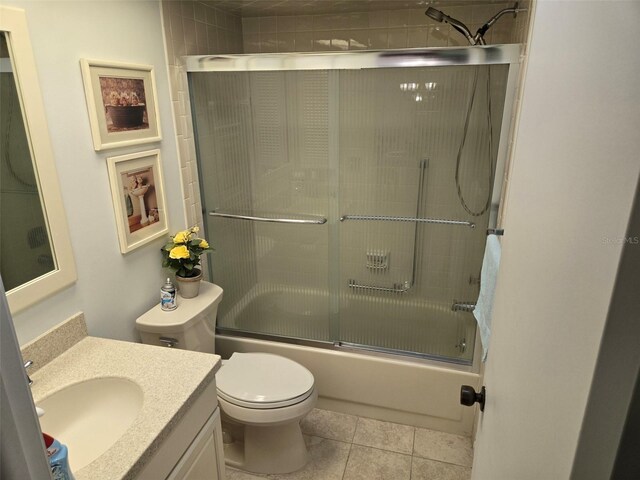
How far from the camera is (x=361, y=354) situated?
7.45 feet

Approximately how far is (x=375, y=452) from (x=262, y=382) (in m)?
0.68

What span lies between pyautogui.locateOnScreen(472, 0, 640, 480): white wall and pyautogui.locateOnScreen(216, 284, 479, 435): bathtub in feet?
4.38

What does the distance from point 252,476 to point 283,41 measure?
241 centimetres

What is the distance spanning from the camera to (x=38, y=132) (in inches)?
52.9

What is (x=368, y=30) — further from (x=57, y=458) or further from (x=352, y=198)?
(x=57, y=458)

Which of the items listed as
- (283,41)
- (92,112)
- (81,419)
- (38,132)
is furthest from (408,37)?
(81,419)

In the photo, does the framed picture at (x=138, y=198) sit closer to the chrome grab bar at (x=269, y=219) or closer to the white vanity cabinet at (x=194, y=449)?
the chrome grab bar at (x=269, y=219)

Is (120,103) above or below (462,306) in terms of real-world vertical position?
above

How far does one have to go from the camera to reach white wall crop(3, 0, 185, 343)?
139 centimetres

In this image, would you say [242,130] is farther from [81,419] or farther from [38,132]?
[81,419]

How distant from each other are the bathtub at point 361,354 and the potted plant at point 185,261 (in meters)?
0.54

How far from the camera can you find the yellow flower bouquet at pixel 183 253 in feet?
6.39

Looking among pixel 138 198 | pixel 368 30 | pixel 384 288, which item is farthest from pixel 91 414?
pixel 368 30

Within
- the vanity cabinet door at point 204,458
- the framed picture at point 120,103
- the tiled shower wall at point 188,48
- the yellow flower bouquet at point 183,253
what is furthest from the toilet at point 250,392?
the framed picture at point 120,103
